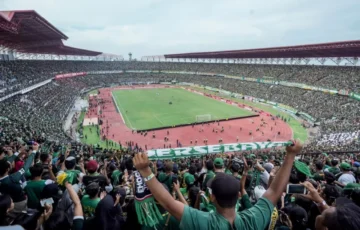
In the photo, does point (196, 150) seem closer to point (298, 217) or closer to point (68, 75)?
point (298, 217)

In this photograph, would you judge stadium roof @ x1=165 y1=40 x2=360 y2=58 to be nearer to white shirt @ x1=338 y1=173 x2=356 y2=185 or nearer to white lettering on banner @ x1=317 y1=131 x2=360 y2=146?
white lettering on banner @ x1=317 y1=131 x2=360 y2=146

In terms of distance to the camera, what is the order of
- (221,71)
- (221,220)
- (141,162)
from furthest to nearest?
(221,71), (141,162), (221,220)

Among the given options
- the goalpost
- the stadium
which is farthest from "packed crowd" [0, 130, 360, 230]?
the goalpost

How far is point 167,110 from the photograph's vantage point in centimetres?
5309

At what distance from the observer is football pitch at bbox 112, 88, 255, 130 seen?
4428 centimetres

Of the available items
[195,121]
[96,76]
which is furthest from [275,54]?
[96,76]

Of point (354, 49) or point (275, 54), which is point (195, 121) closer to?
point (354, 49)

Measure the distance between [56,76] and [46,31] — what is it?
26.0 metres

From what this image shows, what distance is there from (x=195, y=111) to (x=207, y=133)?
45.5 feet

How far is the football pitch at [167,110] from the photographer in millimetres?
44281

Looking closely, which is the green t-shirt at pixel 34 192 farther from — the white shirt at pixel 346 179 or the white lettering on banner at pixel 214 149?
the white lettering on banner at pixel 214 149

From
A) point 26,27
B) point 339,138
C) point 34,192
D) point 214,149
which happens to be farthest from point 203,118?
point 34,192

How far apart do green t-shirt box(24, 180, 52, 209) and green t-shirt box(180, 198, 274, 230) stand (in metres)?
4.29

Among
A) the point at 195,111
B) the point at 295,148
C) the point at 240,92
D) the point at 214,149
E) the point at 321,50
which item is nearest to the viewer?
the point at 295,148
